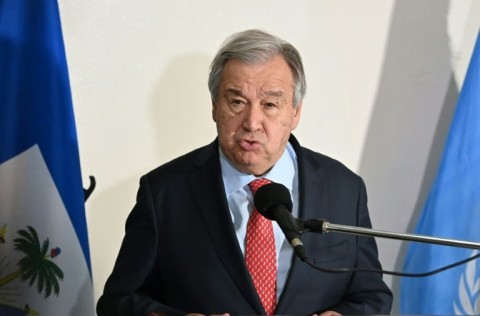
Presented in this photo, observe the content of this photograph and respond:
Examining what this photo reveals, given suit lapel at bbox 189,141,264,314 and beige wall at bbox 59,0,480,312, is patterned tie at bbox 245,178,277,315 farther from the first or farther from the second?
beige wall at bbox 59,0,480,312

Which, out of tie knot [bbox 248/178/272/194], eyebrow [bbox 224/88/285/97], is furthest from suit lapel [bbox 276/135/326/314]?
eyebrow [bbox 224/88/285/97]

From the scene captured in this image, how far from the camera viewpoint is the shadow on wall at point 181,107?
3.14 m

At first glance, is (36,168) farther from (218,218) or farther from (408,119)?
(408,119)

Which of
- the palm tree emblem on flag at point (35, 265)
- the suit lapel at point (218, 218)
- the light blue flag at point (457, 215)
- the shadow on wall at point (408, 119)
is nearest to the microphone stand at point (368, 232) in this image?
the suit lapel at point (218, 218)

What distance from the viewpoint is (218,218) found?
2281mm

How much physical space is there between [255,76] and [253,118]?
4.6 inches

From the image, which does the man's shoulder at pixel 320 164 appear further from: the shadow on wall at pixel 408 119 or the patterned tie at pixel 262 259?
the shadow on wall at pixel 408 119

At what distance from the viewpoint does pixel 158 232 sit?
7.54 feet

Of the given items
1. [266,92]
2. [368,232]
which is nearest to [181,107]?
[266,92]

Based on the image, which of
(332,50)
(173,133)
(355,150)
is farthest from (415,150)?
(173,133)

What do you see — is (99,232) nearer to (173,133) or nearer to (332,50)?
(173,133)

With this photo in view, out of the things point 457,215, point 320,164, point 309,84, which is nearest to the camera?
point 320,164

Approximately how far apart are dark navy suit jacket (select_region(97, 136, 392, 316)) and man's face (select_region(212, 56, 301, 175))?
4.1 inches

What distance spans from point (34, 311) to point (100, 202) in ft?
1.78
